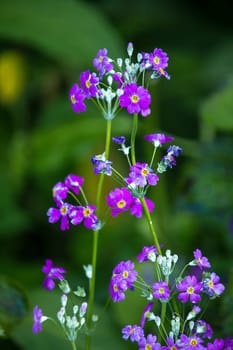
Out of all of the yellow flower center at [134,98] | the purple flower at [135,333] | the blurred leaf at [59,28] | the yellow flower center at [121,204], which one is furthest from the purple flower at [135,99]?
the blurred leaf at [59,28]

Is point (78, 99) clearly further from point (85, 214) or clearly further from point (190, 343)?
point (190, 343)

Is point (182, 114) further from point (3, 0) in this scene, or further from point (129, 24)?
point (3, 0)

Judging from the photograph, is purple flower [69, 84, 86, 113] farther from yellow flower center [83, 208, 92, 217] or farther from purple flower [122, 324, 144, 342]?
purple flower [122, 324, 144, 342]

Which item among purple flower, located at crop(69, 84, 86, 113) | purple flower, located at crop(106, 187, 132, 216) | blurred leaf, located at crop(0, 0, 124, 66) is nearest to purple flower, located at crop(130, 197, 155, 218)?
purple flower, located at crop(106, 187, 132, 216)

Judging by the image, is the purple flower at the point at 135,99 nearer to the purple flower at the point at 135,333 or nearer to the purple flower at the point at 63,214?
the purple flower at the point at 63,214

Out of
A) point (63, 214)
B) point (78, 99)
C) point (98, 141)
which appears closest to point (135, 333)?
point (63, 214)
